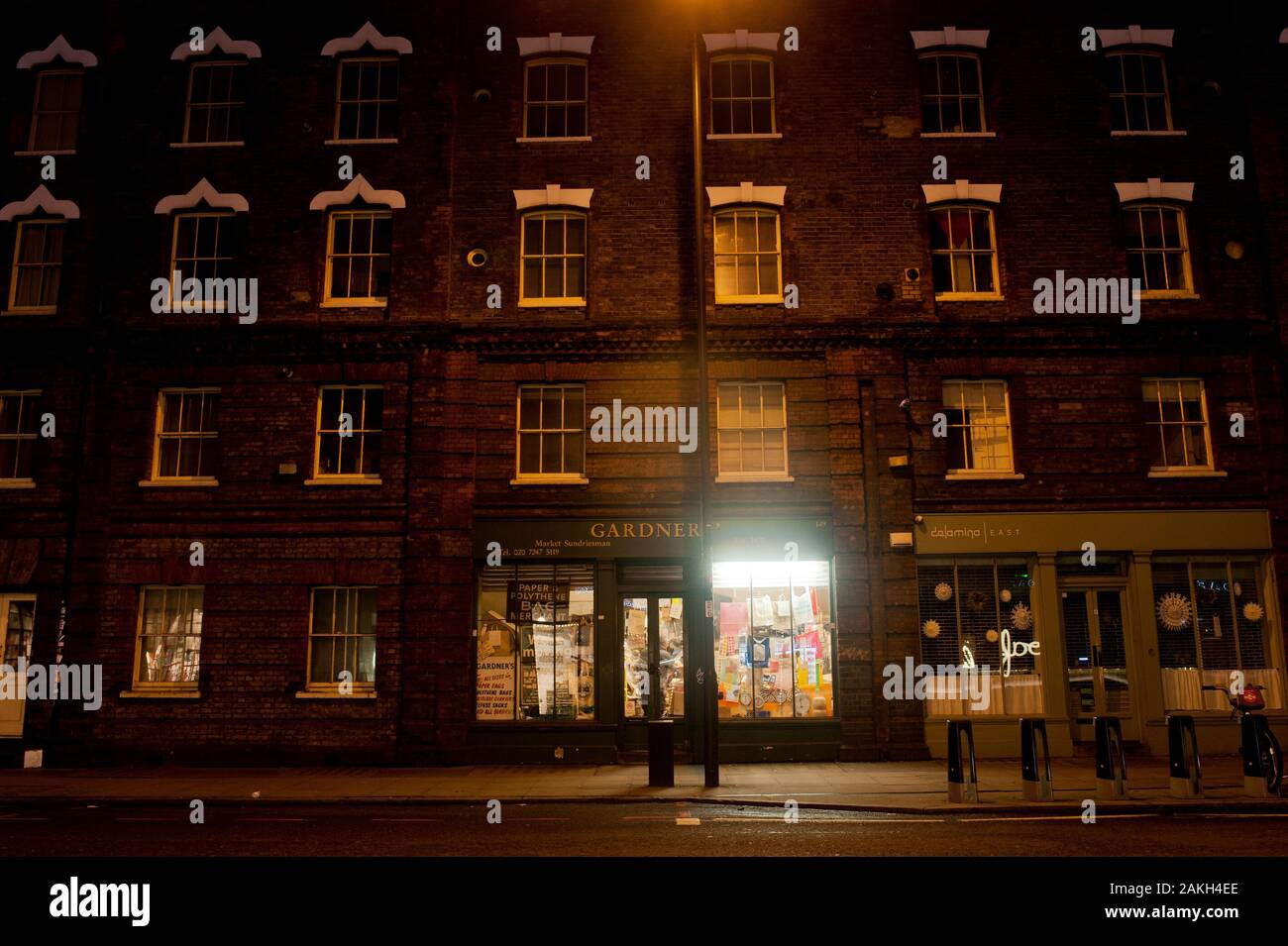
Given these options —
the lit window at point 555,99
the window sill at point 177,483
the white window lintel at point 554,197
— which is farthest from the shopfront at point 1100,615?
the window sill at point 177,483

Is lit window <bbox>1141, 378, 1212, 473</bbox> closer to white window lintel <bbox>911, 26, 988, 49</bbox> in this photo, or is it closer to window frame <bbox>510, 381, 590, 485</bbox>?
white window lintel <bbox>911, 26, 988, 49</bbox>

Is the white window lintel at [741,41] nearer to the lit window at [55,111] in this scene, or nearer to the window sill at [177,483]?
the window sill at [177,483]

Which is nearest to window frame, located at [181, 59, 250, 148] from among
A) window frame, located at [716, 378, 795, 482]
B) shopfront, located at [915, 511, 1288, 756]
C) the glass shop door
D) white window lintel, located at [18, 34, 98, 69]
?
white window lintel, located at [18, 34, 98, 69]

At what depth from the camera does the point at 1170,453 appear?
16938 millimetres

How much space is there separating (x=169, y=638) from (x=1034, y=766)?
14904 mm

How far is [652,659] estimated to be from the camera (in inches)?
645

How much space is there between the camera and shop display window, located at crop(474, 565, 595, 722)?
53.1 feet

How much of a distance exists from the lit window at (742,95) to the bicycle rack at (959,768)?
39.4 feet

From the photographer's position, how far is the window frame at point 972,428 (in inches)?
655

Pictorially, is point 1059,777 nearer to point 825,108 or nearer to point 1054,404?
point 1054,404

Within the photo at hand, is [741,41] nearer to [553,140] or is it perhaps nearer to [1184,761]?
[553,140]

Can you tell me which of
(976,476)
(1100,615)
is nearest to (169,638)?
(976,476)

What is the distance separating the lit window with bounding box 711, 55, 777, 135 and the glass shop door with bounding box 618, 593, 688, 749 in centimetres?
953

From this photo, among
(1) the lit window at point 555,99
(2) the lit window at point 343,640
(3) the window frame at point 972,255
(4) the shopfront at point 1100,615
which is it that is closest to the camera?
(4) the shopfront at point 1100,615
